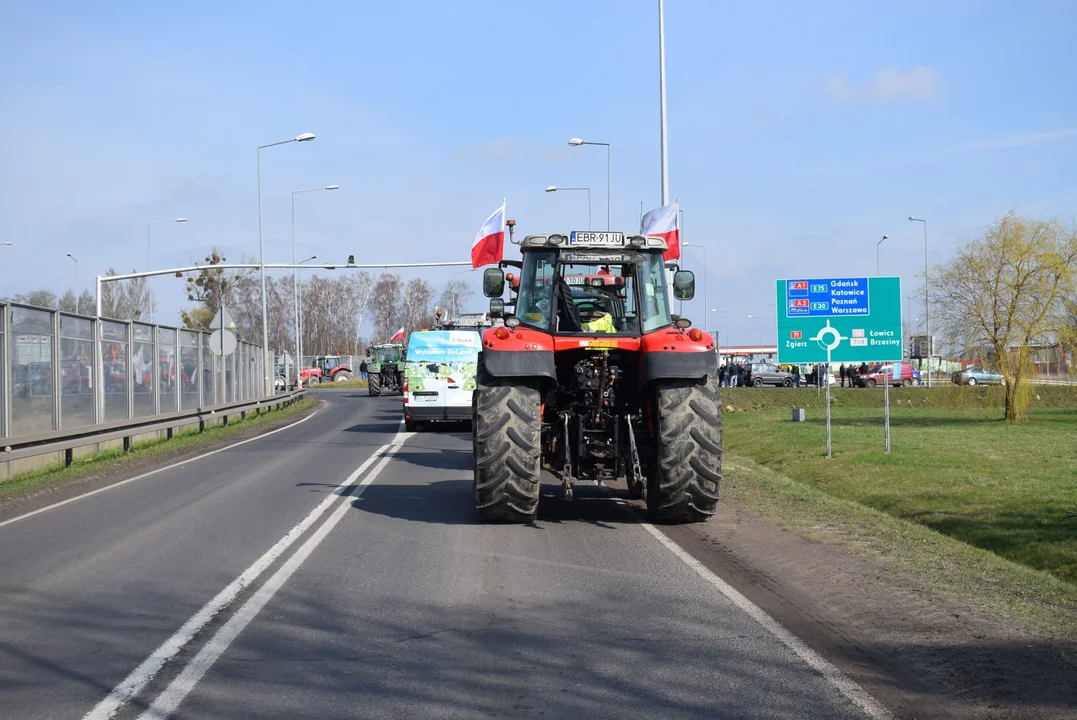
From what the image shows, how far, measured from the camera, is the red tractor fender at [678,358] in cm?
1055

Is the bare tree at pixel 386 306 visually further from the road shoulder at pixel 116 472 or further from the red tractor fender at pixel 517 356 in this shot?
the red tractor fender at pixel 517 356

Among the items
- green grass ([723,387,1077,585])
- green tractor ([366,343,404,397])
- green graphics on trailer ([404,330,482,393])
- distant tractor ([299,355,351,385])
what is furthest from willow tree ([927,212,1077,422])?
distant tractor ([299,355,351,385])

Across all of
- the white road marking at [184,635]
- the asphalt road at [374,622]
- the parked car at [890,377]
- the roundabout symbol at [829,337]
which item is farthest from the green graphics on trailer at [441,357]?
the parked car at [890,377]

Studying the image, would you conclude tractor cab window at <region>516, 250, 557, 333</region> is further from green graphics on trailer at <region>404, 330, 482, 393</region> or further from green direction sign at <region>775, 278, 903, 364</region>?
green graphics on trailer at <region>404, 330, 482, 393</region>

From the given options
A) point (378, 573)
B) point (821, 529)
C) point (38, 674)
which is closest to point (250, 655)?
point (38, 674)

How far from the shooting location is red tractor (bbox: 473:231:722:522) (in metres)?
10.6

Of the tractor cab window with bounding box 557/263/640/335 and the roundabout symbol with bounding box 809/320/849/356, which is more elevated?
the tractor cab window with bounding box 557/263/640/335

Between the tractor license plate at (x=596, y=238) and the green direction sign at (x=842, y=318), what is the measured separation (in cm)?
808

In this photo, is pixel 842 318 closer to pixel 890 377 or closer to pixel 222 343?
pixel 222 343

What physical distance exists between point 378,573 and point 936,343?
26.8m

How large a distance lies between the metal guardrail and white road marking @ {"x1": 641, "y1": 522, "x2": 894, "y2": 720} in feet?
40.2

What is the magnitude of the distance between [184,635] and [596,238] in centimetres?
655

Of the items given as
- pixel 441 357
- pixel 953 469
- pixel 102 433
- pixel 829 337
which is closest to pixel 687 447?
pixel 953 469

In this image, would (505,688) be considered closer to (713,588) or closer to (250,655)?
(250,655)
